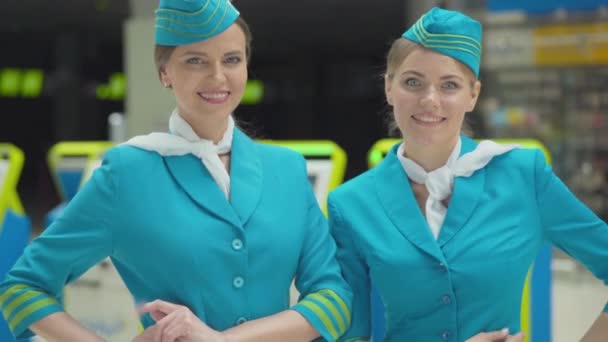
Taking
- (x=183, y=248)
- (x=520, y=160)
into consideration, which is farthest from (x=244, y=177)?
(x=520, y=160)

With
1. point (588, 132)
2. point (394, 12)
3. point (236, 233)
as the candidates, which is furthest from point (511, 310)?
point (394, 12)

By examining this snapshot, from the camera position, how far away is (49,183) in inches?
607

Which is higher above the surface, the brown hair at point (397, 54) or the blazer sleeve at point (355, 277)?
the brown hair at point (397, 54)

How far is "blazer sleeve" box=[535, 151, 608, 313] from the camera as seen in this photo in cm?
160

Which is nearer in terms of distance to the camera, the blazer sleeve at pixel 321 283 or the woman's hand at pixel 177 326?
the woman's hand at pixel 177 326

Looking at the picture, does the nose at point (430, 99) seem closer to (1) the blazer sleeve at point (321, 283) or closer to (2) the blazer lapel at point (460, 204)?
(2) the blazer lapel at point (460, 204)

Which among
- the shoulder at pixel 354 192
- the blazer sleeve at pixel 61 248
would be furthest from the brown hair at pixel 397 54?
the blazer sleeve at pixel 61 248

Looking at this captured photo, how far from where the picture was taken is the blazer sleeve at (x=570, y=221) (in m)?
1.60

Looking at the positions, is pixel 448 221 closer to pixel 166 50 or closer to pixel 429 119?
pixel 429 119

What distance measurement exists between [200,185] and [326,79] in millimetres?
18614

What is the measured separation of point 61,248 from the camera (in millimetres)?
1442

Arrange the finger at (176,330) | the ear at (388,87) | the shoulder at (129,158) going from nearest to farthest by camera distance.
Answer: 1. the finger at (176,330)
2. the shoulder at (129,158)
3. the ear at (388,87)

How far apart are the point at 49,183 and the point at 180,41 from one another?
14.8 meters

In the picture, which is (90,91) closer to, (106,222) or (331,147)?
(331,147)
